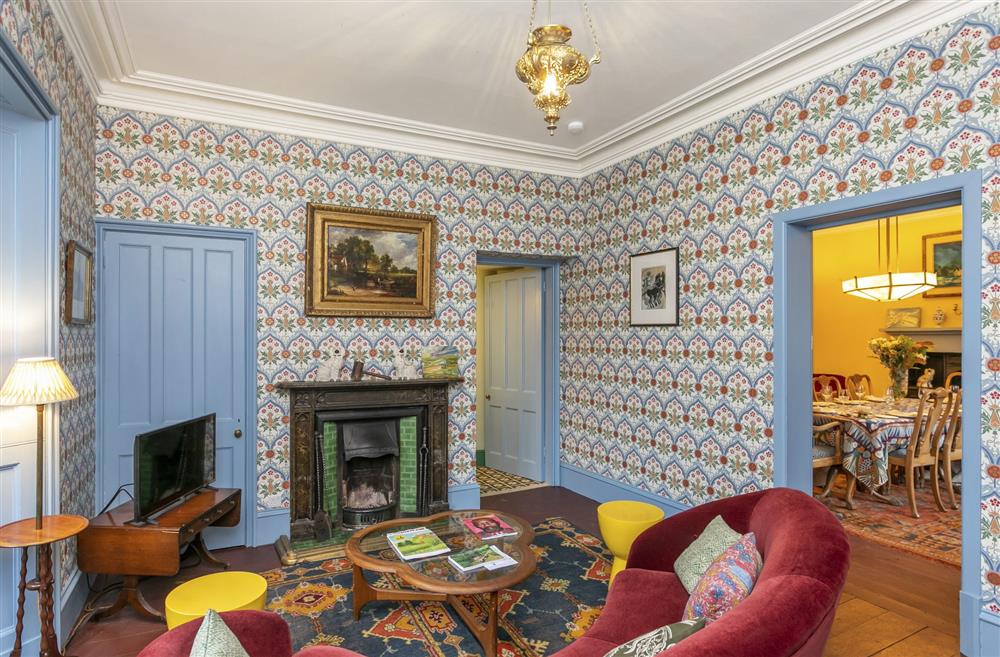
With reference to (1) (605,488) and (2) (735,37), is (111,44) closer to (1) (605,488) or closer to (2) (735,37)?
(2) (735,37)

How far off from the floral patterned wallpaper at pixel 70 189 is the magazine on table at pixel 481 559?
2032mm

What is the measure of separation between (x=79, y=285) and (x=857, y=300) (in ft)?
29.0

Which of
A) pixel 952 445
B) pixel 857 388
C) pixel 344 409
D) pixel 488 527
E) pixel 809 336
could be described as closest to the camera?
pixel 488 527

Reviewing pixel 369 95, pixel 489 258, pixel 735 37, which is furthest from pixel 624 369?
pixel 369 95

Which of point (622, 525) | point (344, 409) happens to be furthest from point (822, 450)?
point (344, 409)

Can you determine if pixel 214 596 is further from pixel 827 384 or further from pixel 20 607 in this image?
pixel 827 384

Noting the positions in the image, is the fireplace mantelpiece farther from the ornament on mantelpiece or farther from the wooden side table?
the wooden side table

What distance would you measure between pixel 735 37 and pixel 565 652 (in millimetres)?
3391

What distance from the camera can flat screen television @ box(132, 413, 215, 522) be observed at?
121 inches

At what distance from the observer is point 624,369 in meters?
4.95

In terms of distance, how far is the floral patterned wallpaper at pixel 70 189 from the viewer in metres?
2.37

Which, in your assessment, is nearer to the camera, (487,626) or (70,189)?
(487,626)

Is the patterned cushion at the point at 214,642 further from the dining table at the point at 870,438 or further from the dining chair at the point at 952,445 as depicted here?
the dining chair at the point at 952,445

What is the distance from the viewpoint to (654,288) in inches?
182
